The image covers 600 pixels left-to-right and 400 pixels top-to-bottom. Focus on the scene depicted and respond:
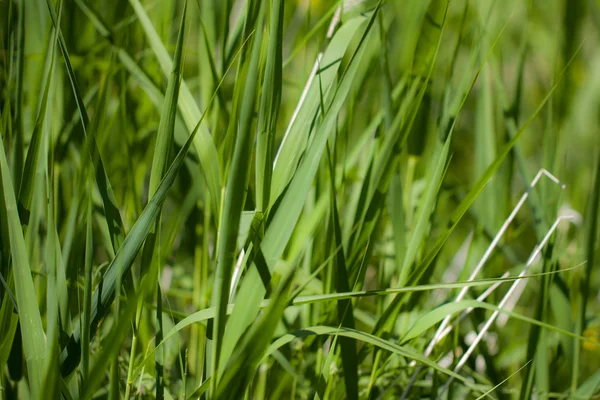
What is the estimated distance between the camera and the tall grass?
478mm

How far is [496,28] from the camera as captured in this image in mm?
1046

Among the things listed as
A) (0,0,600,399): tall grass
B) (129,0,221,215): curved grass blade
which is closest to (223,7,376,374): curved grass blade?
(0,0,600,399): tall grass

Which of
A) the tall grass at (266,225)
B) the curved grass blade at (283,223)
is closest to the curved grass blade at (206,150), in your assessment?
the tall grass at (266,225)

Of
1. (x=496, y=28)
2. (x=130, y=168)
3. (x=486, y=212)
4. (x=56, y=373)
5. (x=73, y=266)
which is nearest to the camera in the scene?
(x=56, y=373)

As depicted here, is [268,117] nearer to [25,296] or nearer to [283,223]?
[283,223]

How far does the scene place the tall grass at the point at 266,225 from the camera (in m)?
0.48

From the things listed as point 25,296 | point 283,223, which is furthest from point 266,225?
point 25,296

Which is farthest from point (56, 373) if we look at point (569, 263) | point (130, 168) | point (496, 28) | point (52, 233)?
point (496, 28)

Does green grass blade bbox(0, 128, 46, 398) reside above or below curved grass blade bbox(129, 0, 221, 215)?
below

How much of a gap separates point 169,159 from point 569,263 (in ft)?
2.15

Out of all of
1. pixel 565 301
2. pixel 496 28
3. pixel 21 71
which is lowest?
pixel 565 301

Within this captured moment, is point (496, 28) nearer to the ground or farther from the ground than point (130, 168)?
farther from the ground

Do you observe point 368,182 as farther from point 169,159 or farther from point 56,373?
point 56,373

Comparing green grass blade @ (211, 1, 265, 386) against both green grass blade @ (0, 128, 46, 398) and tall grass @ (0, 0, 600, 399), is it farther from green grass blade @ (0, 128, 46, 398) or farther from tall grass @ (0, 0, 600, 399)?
green grass blade @ (0, 128, 46, 398)
